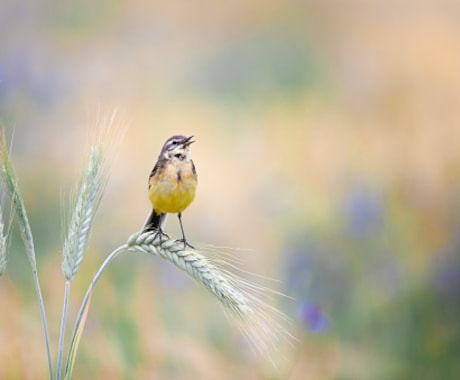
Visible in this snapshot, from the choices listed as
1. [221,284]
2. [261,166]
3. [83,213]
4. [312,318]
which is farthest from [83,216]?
[261,166]

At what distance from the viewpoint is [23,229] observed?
4.16ft

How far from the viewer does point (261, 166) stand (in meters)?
3.36

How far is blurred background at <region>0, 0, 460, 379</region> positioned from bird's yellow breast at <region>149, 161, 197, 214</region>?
100 centimetres

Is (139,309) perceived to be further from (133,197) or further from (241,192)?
(241,192)

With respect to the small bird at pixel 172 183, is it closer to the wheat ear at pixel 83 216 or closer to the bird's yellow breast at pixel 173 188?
the bird's yellow breast at pixel 173 188

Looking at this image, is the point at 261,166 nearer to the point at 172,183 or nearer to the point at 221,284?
the point at 172,183

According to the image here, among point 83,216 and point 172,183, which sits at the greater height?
point 172,183

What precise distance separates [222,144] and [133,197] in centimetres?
48

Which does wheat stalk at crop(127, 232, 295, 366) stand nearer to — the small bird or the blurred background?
the small bird

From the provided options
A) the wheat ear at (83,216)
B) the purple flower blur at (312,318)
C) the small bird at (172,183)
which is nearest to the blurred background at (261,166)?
the purple flower blur at (312,318)

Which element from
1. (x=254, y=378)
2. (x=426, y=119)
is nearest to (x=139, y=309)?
(x=254, y=378)

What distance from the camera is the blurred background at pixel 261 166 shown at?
270 cm

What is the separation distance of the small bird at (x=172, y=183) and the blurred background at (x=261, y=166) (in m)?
0.98

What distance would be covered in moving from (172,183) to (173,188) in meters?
0.01
